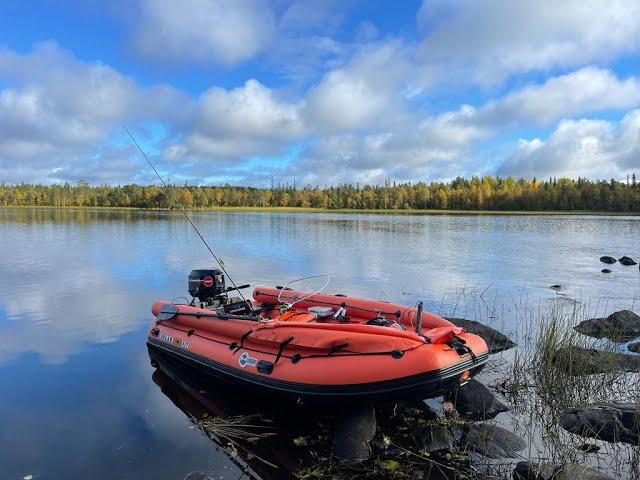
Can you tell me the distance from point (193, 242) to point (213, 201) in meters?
100

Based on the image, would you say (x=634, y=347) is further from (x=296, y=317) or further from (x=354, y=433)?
(x=354, y=433)

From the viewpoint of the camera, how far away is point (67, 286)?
14.8 m

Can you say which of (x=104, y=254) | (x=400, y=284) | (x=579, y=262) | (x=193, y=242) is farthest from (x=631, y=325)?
(x=193, y=242)

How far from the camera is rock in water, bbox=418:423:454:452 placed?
523cm

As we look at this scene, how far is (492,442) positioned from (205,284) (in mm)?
5028

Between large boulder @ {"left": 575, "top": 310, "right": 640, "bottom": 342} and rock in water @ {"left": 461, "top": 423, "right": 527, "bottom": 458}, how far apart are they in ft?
15.0

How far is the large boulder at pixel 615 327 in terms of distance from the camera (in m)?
9.13

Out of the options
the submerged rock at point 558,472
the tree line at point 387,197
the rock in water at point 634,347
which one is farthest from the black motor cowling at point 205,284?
the tree line at point 387,197

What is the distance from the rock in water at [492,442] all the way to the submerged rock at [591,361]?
143 centimetres

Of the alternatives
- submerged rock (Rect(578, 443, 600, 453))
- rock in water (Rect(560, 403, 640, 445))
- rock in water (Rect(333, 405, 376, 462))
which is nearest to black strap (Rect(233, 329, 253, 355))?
rock in water (Rect(333, 405, 376, 462))

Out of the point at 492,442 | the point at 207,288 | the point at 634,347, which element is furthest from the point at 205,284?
the point at 634,347

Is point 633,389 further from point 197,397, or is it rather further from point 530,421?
point 197,397

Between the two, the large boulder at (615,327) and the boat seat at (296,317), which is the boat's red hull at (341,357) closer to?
the boat seat at (296,317)

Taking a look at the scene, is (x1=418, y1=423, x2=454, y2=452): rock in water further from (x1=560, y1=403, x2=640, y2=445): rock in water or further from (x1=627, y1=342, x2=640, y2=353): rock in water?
(x1=627, y1=342, x2=640, y2=353): rock in water
